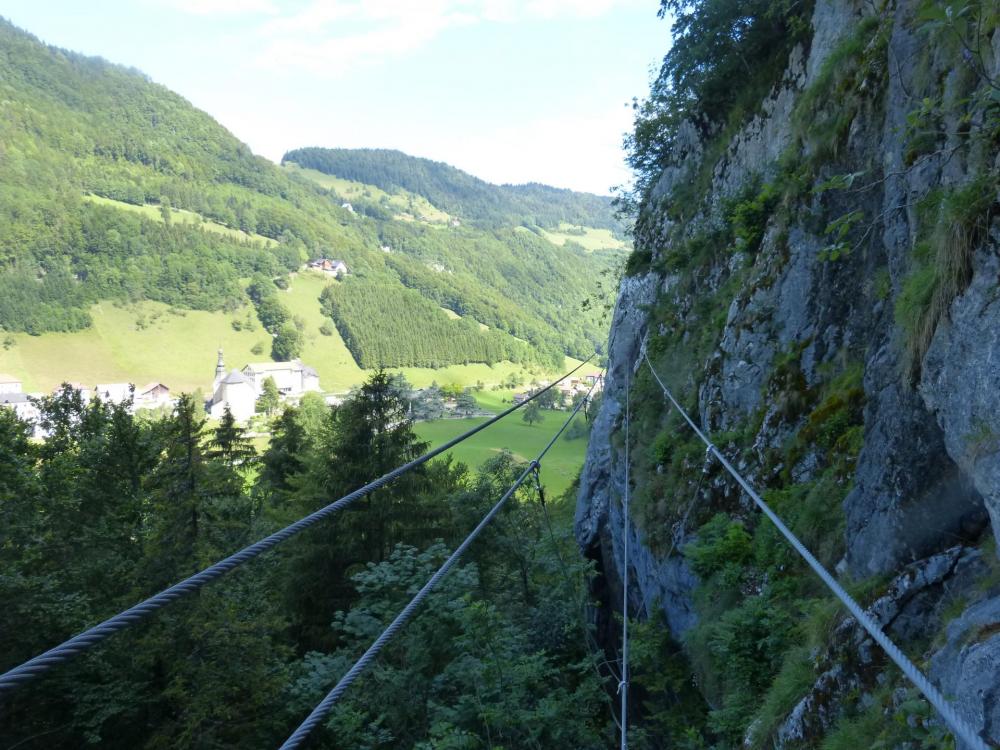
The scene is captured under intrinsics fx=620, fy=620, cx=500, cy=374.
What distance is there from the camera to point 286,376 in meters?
148

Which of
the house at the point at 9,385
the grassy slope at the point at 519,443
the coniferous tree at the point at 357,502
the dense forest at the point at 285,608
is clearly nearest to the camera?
the dense forest at the point at 285,608

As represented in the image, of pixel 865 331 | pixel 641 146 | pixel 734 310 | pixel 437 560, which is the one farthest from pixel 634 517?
pixel 641 146

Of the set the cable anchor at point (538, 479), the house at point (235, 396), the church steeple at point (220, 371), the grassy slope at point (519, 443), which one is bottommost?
the grassy slope at point (519, 443)

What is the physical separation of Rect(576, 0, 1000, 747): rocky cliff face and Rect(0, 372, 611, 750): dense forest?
2.64 metres

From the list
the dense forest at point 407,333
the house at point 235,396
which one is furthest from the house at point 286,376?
the dense forest at point 407,333

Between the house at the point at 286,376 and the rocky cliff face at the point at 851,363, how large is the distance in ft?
458

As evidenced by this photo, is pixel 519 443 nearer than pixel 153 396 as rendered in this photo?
Yes

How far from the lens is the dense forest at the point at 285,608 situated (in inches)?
384

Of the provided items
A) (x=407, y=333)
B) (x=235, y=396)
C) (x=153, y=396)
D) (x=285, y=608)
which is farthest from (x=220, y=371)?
(x=285, y=608)

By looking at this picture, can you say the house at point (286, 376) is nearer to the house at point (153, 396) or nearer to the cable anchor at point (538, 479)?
the house at point (153, 396)

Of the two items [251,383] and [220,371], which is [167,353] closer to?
[220,371]

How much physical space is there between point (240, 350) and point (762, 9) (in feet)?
545

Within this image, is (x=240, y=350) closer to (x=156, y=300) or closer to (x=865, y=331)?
(x=156, y=300)

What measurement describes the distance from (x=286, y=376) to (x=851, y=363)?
15128 centimetres
